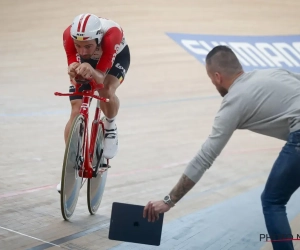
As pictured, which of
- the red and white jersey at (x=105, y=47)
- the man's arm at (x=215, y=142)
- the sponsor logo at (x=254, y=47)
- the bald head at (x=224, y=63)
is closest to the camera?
the man's arm at (x=215, y=142)

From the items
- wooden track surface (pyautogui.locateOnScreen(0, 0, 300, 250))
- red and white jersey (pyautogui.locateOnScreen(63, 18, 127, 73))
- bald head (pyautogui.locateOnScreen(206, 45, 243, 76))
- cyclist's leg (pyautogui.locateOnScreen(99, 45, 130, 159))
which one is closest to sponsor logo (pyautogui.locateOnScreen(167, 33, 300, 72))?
wooden track surface (pyautogui.locateOnScreen(0, 0, 300, 250))

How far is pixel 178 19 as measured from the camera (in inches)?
418

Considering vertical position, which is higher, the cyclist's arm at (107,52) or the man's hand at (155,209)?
the cyclist's arm at (107,52)

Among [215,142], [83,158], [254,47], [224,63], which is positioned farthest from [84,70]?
[254,47]

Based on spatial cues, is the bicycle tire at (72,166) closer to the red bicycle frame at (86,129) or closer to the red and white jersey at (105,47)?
the red bicycle frame at (86,129)

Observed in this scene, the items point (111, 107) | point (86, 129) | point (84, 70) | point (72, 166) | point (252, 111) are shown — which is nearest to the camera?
point (252, 111)

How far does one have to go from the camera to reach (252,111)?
2.32 metres

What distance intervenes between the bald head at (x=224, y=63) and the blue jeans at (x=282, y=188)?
36 cm

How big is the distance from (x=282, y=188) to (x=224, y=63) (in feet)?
1.88

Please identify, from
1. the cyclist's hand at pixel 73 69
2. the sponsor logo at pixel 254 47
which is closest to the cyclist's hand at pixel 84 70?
the cyclist's hand at pixel 73 69

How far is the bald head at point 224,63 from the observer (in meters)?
2.42

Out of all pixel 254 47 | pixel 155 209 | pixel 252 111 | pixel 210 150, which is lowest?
pixel 155 209

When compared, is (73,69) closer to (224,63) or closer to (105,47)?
(105,47)

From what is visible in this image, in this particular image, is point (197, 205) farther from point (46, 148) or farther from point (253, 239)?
point (46, 148)
